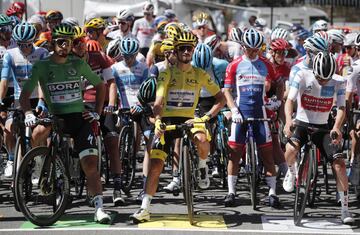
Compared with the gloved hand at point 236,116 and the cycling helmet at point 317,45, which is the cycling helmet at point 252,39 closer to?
the cycling helmet at point 317,45

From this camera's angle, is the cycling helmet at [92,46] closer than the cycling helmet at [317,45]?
No

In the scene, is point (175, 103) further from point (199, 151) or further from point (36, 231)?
point (36, 231)

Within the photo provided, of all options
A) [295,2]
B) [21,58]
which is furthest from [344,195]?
[295,2]

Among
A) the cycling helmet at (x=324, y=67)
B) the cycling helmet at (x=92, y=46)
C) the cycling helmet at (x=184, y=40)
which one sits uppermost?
the cycling helmet at (x=184, y=40)

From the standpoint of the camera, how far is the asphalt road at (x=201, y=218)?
8.56 metres

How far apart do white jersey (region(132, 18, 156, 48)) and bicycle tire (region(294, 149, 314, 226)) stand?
1003cm

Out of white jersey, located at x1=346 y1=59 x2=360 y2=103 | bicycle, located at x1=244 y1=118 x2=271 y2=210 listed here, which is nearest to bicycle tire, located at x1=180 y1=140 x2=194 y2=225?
bicycle, located at x1=244 y1=118 x2=271 y2=210

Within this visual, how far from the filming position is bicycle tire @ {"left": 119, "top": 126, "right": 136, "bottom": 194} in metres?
10.8

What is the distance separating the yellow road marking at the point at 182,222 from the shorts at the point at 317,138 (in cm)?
125

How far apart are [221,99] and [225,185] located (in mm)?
2378

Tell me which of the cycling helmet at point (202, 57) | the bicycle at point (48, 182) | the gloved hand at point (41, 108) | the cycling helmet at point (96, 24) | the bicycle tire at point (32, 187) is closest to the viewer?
the bicycle tire at point (32, 187)

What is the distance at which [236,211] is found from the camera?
970 cm

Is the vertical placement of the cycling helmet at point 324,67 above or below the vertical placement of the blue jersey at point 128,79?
above

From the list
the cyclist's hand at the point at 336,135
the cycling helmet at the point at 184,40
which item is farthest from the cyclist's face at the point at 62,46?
the cyclist's hand at the point at 336,135
